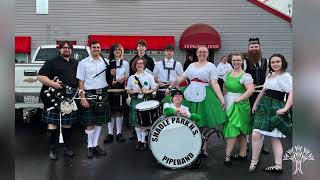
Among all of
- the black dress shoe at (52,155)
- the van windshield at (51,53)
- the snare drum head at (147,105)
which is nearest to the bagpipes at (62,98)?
the black dress shoe at (52,155)

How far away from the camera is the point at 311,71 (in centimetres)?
202

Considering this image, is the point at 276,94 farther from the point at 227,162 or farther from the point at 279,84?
the point at 227,162

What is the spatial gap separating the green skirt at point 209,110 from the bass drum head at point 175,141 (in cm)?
52

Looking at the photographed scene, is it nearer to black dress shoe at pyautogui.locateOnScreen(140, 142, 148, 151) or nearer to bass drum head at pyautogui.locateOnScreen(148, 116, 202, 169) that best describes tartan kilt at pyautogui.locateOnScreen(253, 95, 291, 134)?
bass drum head at pyautogui.locateOnScreen(148, 116, 202, 169)

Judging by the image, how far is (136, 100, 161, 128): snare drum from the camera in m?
6.52

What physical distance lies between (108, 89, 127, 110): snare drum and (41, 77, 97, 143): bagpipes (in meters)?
1.12

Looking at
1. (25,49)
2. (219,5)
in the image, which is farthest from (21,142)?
(219,5)

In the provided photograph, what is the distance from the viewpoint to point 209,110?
647cm

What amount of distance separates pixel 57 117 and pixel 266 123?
308cm

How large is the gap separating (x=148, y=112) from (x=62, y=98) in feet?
4.29

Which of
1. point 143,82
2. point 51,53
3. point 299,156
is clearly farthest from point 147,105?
point 51,53

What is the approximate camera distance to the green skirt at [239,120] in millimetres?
6309

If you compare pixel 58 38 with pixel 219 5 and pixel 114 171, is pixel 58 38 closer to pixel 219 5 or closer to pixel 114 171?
pixel 219 5

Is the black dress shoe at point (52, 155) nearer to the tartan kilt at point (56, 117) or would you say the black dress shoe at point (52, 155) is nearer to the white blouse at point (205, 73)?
the tartan kilt at point (56, 117)
